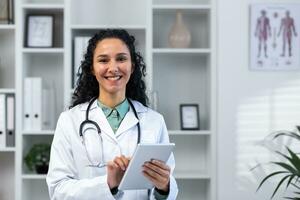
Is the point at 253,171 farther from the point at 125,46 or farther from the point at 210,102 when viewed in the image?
the point at 125,46

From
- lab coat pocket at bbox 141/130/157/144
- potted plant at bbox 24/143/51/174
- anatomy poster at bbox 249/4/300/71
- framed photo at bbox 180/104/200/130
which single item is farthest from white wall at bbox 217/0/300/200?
lab coat pocket at bbox 141/130/157/144

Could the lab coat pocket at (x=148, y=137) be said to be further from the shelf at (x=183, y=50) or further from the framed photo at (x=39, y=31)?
the framed photo at (x=39, y=31)

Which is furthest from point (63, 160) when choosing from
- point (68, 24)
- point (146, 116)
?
point (68, 24)

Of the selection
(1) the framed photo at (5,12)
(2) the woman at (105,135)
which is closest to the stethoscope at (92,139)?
(2) the woman at (105,135)

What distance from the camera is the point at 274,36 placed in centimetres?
279

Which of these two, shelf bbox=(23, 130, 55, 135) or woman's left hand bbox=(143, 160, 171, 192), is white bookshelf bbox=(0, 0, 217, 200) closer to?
shelf bbox=(23, 130, 55, 135)

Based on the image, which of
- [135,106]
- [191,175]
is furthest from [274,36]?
[135,106]

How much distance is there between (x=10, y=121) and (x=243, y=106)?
4.82ft

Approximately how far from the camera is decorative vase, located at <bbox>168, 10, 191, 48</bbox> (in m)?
2.96

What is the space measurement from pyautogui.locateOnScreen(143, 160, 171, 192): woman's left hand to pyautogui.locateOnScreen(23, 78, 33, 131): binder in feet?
5.17

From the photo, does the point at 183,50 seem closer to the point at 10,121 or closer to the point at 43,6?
the point at 43,6

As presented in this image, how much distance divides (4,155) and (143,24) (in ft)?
4.30

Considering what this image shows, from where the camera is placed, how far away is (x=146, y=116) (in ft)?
5.63

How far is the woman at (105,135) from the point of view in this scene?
154cm
